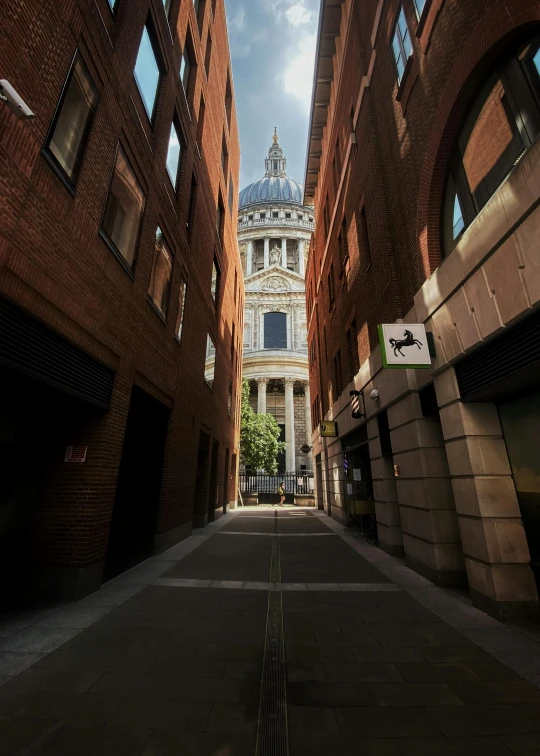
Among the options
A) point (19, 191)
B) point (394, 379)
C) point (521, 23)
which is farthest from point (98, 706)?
point (521, 23)

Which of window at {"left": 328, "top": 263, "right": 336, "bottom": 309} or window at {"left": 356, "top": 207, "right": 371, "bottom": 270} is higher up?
window at {"left": 328, "top": 263, "right": 336, "bottom": 309}

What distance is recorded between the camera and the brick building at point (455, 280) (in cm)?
Result: 505

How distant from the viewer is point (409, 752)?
2514mm

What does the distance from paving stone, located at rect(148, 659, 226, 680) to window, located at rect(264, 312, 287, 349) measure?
146ft

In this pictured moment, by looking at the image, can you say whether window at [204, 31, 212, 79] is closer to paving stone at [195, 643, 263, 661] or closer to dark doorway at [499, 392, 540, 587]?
dark doorway at [499, 392, 540, 587]

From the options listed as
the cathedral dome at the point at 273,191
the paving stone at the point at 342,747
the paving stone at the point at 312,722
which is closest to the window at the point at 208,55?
the paving stone at the point at 312,722

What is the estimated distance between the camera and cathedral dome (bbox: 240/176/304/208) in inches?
3029

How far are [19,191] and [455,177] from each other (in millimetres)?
7772

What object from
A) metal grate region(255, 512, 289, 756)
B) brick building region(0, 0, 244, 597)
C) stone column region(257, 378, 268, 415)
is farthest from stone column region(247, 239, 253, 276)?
metal grate region(255, 512, 289, 756)

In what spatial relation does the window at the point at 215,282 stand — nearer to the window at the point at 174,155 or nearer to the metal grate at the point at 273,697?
the window at the point at 174,155

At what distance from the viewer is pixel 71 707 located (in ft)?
9.75

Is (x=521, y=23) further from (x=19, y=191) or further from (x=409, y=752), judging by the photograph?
(x=409, y=752)

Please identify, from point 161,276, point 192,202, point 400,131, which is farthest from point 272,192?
point 161,276

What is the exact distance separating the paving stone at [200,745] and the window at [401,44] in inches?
528
